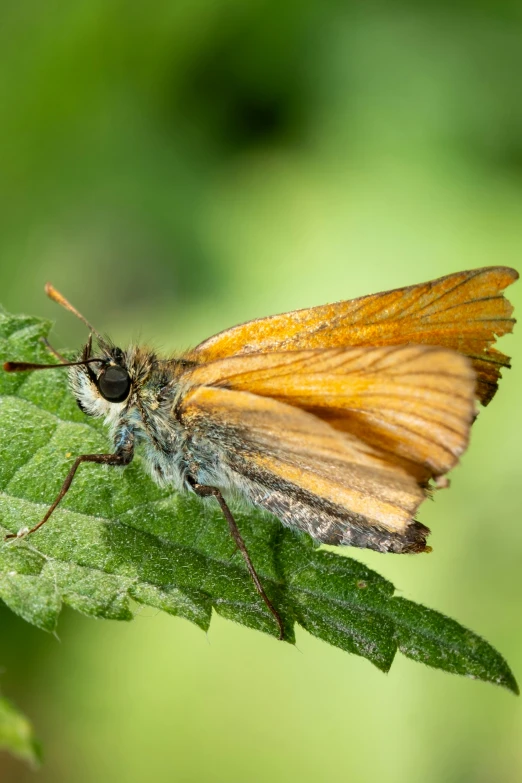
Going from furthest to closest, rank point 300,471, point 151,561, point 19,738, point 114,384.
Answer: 1. point 114,384
2. point 300,471
3. point 151,561
4. point 19,738

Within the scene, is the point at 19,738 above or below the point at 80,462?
below

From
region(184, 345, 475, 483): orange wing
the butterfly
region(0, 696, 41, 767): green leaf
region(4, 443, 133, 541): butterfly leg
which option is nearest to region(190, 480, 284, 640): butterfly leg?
the butterfly

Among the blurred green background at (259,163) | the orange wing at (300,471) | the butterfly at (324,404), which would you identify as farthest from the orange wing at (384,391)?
the blurred green background at (259,163)

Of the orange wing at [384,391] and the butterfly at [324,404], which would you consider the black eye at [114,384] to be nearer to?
the butterfly at [324,404]

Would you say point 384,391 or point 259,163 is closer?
point 384,391

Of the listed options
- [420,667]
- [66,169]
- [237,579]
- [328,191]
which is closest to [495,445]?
[420,667]

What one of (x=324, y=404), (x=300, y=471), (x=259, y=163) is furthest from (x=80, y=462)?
(x=259, y=163)

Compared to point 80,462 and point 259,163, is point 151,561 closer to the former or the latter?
point 80,462
